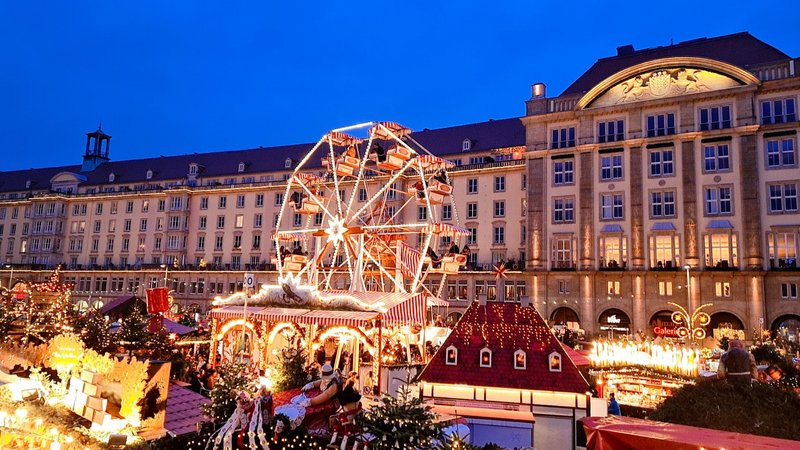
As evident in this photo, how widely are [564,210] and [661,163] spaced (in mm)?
8391

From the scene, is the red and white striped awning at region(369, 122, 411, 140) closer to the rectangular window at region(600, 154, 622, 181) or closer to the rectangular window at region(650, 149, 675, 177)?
the rectangular window at region(600, 154, 622, 181)

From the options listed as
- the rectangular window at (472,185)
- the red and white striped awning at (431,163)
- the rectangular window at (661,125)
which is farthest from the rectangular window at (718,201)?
the red and white striped awning at (431,163)

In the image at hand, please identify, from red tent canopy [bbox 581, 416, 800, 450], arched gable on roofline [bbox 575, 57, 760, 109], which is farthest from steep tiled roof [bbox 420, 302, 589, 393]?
arched gable on roofline [bbox 575, 57, 760, 109]

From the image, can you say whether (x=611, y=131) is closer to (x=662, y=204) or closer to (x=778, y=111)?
(x=662, y=204)

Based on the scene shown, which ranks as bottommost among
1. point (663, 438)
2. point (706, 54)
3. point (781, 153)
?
point (663, 438)

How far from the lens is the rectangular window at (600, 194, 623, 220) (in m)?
46.2

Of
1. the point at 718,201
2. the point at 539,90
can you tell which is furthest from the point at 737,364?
the point at 539,90

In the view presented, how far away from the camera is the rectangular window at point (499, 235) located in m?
55.6

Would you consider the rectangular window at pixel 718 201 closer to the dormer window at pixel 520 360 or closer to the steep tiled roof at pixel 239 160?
the steep tiled roof at pixel 239 160

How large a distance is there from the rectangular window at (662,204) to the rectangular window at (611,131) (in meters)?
5.43

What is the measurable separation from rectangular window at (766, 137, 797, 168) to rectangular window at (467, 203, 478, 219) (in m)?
25.3

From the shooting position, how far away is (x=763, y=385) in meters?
9.60

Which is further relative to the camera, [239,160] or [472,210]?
[239,160]

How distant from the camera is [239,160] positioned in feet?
246
